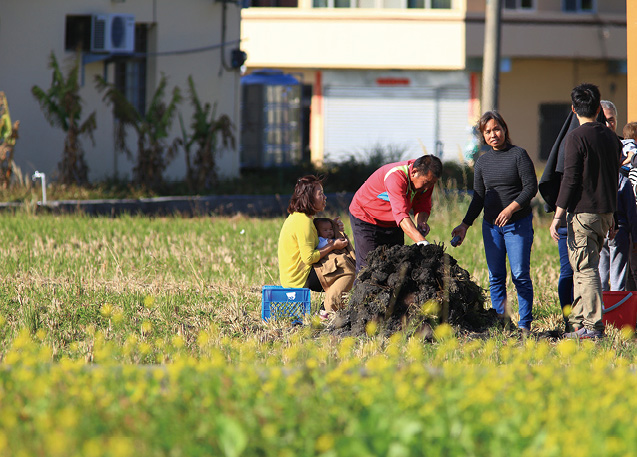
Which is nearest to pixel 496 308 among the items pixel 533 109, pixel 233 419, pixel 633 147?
pixel 633 147

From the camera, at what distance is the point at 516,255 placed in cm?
771

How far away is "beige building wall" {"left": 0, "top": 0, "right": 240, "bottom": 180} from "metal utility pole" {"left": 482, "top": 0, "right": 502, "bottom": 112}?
6622 millimetres

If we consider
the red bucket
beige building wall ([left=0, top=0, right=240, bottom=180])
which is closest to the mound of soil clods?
the red bucket

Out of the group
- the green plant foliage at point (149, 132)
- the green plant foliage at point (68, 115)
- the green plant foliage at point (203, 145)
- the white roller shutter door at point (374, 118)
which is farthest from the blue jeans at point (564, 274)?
the white roller shutter door at point (374, 118)

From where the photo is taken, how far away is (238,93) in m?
23.2

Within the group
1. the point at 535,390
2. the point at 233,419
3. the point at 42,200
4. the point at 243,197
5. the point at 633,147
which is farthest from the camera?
the point at 243,197

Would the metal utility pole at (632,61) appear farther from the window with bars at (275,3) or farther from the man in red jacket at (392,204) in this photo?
the window with bars at (275,3)

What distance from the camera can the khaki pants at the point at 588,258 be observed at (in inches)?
289

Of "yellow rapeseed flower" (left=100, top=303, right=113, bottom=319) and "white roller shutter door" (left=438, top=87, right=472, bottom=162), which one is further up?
"white roller shutter door" (left=438, top=87, right=472, bottom=162)

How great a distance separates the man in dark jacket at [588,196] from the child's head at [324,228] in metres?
2.05

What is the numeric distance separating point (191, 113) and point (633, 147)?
14.4 m

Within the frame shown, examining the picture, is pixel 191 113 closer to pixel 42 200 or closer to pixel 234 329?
pixel 42 200

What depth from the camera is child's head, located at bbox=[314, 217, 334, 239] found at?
8516 mm

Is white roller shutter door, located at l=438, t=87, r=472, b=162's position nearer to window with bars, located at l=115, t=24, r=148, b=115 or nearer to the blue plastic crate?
window with bars, located at l=115, t=24, r=148, b=115
